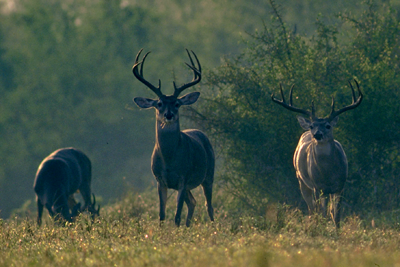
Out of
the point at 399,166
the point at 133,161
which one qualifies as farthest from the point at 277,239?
the point at 133,161

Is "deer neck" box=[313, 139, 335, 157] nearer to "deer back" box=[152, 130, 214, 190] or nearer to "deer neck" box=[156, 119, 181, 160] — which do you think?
"deer back" box=[152, 130, 214, 190]

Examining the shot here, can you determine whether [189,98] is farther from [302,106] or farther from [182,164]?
[302,106]

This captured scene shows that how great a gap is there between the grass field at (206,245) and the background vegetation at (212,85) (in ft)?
13.6

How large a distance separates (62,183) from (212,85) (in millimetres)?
4203

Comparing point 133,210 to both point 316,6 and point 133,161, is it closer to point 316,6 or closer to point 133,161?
point 133,161

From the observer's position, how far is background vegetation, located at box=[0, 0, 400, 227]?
531 inches

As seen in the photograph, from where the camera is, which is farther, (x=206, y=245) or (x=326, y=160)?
(x=326, y=160)

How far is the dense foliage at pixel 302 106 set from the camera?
43.2ft

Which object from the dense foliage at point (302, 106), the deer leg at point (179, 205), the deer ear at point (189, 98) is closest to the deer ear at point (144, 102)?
the deer ear at point (189, 98)

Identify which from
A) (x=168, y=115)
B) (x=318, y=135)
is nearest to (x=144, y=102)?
(x=168, y=115)

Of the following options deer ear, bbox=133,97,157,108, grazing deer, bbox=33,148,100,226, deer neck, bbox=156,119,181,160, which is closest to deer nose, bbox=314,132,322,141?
deer neck, bbox=156,119,181,160

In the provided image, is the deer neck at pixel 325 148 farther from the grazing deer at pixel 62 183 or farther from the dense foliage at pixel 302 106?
the grazing deer at pixel 62 183

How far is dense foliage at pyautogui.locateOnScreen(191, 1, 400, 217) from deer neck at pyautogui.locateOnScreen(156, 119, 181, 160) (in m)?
3.33

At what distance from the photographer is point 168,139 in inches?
431
